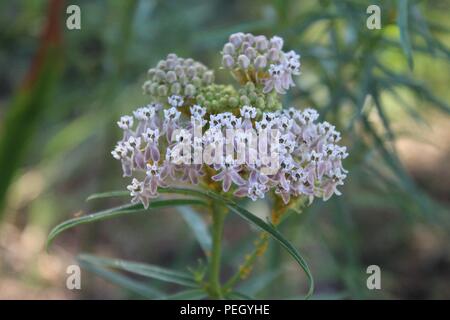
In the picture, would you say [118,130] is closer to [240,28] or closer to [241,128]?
[240,28]

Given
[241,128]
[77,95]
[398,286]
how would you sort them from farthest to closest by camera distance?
[398,286] → [77,95] → [241,128]

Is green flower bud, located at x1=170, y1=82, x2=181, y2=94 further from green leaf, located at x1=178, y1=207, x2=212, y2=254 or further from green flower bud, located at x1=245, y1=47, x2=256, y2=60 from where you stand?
green leaf, located at x1=178, y1=207, x2=212, y2=254

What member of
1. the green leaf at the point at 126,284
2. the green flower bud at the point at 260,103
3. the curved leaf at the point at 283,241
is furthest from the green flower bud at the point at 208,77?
the green leaf at the point at 126,284

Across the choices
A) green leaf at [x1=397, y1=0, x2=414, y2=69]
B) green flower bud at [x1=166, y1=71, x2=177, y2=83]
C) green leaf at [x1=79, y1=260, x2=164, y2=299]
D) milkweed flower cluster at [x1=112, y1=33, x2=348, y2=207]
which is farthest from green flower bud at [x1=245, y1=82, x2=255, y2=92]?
green leaf at [x1=79, y1=260, x2=164, y2=299]

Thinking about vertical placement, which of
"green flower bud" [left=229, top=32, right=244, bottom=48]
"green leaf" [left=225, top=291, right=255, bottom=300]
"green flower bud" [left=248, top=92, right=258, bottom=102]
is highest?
"green flower bud" [left=229, top=32, right=244, bottom=48]

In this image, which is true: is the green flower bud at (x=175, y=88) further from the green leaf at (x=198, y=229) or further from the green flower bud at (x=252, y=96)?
the green leaf at (x=198, y=229)

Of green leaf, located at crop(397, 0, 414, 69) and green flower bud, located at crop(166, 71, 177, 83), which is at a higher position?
green leaf, located at crop(397, 0, 414, 69)

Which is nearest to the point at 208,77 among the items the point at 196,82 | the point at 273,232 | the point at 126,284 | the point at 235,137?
the point at 196,82

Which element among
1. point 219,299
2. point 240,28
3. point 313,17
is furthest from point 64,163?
point 219,299
